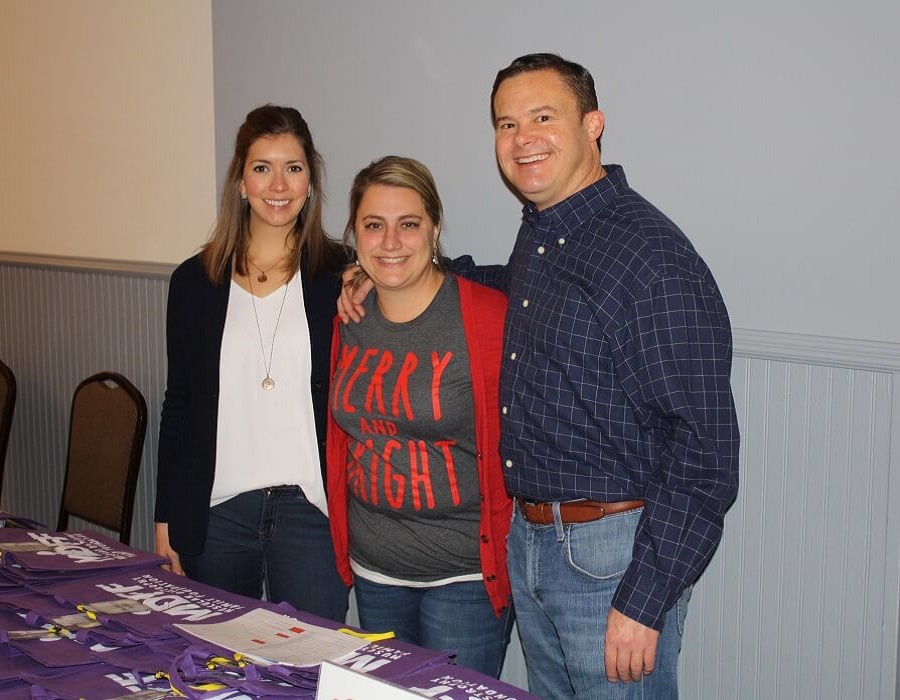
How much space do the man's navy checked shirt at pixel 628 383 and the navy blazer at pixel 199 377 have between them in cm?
55

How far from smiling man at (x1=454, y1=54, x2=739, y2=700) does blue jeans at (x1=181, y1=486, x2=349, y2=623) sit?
0.55 meters

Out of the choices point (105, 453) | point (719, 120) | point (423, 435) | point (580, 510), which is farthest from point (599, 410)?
point (105, 453)

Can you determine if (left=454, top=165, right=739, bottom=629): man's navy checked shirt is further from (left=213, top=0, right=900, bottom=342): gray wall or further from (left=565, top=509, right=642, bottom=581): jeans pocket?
(left=213, top=0, right=900, bottom=342): gray wall

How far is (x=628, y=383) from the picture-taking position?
171cm

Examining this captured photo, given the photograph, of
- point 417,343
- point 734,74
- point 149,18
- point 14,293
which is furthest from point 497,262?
point 14,293

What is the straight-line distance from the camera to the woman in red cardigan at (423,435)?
2055 millimetres

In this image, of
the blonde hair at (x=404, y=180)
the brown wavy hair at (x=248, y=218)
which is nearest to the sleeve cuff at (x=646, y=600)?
the blonde hair at (x=404, y=180)

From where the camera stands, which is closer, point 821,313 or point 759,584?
point 821,313

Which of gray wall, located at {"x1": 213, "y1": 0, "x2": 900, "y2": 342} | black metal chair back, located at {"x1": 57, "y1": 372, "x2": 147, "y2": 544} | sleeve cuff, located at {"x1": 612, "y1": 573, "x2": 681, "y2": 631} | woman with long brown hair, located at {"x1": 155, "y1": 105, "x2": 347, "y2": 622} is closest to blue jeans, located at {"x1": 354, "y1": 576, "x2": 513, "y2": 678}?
woman with long brown hair, located at {"x1": 155, "y1": 105, "x2": 347, "y2": 622}

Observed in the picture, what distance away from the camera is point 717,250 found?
2.20 metres

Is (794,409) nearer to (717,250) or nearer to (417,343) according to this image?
(717,250)

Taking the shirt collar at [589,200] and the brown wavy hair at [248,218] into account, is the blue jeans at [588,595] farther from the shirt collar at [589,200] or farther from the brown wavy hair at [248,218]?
the brown wavy hair at [248,218]

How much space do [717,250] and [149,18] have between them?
2.25m

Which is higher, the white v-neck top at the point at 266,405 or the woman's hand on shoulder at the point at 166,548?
the white v-neck top at the point at 266,405
